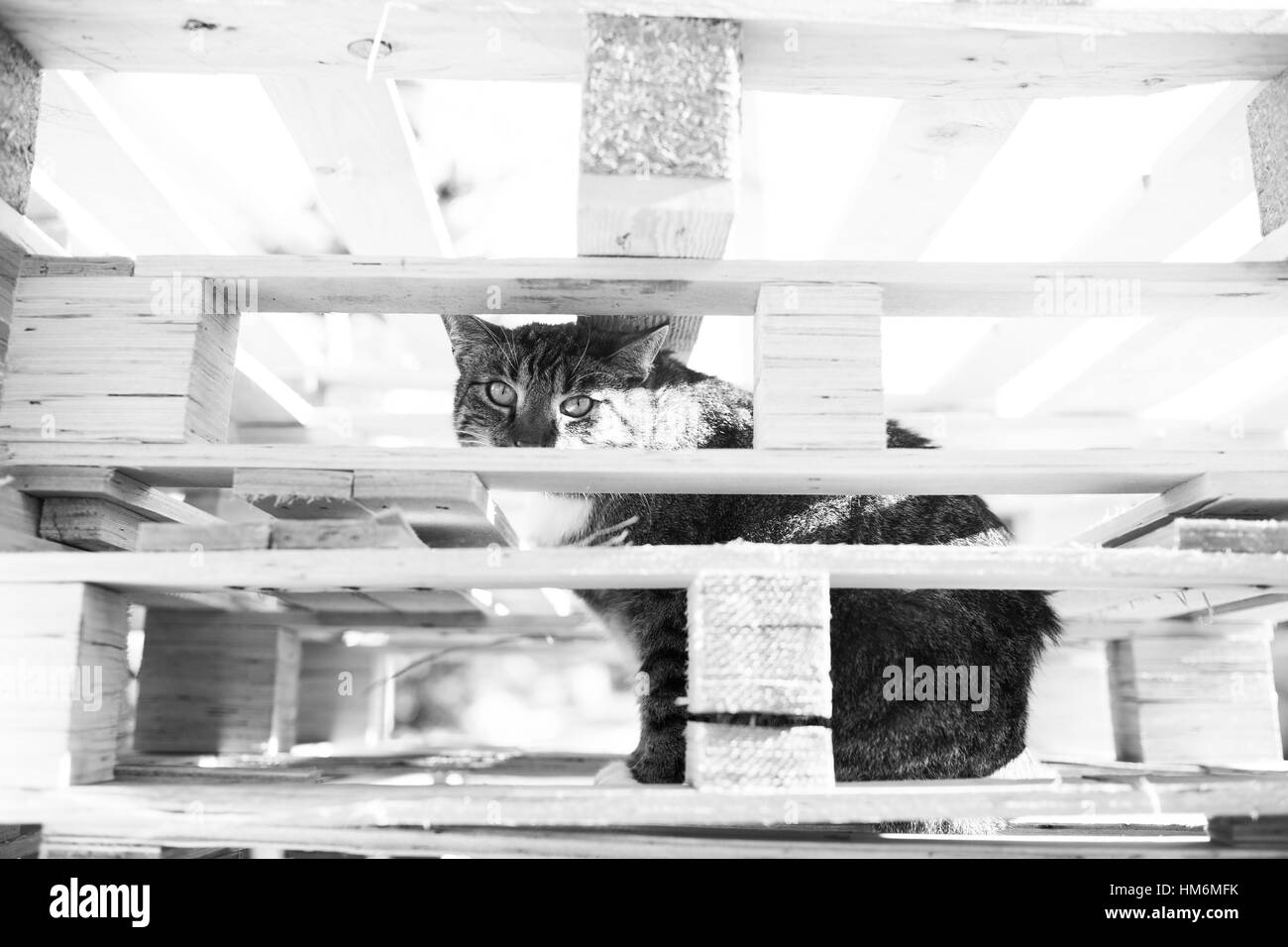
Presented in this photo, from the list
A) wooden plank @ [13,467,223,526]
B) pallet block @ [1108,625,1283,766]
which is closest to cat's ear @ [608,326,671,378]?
wooden plank @ [13,467,223,526]

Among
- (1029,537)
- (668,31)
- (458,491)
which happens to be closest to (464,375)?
(458,491)

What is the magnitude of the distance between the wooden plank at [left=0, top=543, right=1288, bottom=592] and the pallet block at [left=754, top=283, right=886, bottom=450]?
188 mm

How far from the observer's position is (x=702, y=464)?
1.24 metres

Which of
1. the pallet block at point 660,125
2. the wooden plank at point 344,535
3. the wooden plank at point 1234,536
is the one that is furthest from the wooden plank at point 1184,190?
the wooden plank at point 344,535

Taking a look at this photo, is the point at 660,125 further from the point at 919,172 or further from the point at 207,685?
the point at 207,685

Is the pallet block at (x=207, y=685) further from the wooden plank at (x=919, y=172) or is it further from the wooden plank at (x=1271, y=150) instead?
the wooden plank at (x=1271, y=150)

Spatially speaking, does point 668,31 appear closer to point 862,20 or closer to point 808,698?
point 862,20

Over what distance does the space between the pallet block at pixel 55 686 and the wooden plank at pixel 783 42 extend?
790mm

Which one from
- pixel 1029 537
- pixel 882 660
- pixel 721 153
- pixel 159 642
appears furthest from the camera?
pixel 1029 537

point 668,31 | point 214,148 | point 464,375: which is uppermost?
point 214,148

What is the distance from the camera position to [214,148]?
2014 millimetres
